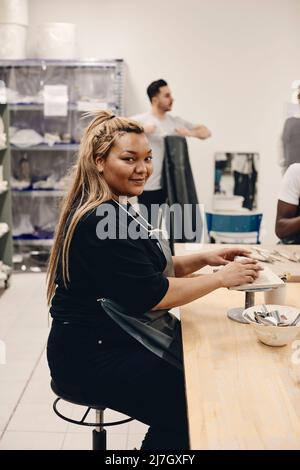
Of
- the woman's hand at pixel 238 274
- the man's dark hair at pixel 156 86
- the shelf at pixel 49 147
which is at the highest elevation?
the man's dark hair at pixel 156 86

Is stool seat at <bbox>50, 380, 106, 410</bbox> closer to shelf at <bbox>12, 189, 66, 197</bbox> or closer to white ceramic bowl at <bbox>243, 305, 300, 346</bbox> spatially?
white ceramic bowl at <bbox>243, 305, 300, 346</bbox>

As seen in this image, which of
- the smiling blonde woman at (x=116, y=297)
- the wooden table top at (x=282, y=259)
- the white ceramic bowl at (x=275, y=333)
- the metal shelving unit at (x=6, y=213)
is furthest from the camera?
the metal shelving unit at (x=6, y=213)

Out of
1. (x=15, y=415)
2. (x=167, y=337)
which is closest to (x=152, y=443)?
(x=167, y=337)

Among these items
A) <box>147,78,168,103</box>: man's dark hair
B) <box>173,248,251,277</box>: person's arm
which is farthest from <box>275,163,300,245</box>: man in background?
<box>147,78,168,103</box>: man's dark hair

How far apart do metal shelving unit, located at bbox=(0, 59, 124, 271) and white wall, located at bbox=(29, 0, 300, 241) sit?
35cm

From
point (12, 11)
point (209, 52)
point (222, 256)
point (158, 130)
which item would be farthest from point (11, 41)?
point (222, 256)

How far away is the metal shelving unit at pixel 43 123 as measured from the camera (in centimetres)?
547

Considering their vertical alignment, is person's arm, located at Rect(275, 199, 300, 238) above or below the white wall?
below

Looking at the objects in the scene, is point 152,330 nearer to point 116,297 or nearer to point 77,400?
point 116,297

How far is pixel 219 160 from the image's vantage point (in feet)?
19.2

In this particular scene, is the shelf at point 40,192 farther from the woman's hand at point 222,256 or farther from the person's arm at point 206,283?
the person's arm at point 206,283

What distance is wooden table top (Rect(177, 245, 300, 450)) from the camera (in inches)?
48.6

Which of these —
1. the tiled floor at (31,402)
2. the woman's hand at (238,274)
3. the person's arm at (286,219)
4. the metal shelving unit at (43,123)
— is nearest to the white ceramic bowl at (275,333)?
the woman's hand at (238,274)

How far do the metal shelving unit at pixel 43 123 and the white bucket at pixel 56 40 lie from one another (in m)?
0.10
